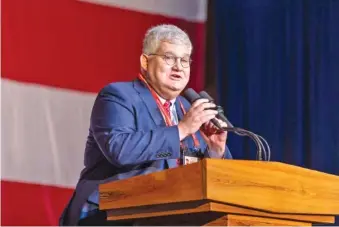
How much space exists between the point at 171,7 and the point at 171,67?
1350mm

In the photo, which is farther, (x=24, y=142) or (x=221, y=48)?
(x=221, y=48)

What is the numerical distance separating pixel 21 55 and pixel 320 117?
49.0 inches

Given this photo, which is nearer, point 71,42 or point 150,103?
point 150,103

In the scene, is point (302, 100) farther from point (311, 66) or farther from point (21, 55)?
point (21, 55)

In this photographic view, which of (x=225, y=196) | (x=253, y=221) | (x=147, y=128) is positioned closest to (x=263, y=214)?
(x=253, y=221)

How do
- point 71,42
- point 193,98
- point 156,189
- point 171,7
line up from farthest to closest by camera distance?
1. point 171,7
2. point 71,42
3. point 193,98
4. point 156,189

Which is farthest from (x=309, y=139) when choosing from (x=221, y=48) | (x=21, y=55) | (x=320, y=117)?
(x=21, y=55)

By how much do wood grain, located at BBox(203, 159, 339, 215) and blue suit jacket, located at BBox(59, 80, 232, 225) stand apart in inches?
13.6

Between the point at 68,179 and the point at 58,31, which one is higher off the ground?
the point at 58,31

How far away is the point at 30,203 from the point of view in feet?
10.1

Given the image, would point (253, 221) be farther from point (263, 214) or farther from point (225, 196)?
point (225, 196)

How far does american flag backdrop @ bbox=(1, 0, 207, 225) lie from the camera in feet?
10.0

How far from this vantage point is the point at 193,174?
167 cm

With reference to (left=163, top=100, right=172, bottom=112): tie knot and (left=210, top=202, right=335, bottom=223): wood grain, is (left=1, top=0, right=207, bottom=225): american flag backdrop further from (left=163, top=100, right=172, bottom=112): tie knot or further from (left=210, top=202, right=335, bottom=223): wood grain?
(left=210, top=202, right=335, bottom=223): wood grain
